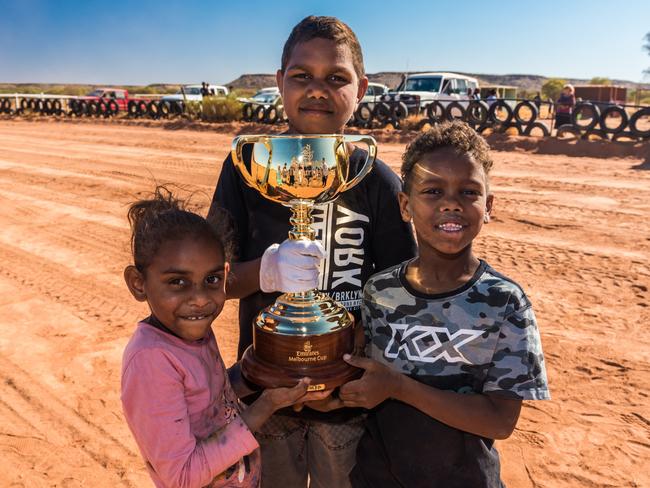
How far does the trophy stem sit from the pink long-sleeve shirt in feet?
1.28

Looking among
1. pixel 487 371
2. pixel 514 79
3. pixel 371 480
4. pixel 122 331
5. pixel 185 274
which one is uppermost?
pixel 514 79

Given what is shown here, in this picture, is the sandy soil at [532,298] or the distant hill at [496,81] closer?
the sandy soil at [532,298]

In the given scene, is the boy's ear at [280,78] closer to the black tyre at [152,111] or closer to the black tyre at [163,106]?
the black tyre at [163,106]

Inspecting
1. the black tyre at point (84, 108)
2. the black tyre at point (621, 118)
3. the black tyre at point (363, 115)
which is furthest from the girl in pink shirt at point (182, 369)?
the black tyre at point (84, 108)

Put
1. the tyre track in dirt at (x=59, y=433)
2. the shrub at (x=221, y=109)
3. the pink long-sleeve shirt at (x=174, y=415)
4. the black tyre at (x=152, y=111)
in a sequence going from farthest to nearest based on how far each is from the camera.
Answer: the black tyre at (x=152, y=111), the shrub at (x=221, y=109), the tyre track in dirt at (x=59, y=433), the pink long-sleeve shirt at (x=174, y=415)

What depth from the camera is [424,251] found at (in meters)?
1.54

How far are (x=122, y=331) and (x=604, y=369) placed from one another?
10.7 ft

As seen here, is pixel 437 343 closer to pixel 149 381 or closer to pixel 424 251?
→ pixel 424 251

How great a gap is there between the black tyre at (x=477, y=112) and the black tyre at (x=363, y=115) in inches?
109

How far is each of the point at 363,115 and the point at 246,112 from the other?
4.13 m

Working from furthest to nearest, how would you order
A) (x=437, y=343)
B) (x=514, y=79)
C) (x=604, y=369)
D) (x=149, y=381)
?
(x=514, y=79)
(x=604, y=369)
(x=437, y=343)
(x=149, y=381)

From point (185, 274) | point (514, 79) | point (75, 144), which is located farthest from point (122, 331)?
point (514, 79)

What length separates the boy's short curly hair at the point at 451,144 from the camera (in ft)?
4.86

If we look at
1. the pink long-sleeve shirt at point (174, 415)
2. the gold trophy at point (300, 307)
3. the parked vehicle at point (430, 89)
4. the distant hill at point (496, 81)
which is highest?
the distant hill at point (496, 81)
